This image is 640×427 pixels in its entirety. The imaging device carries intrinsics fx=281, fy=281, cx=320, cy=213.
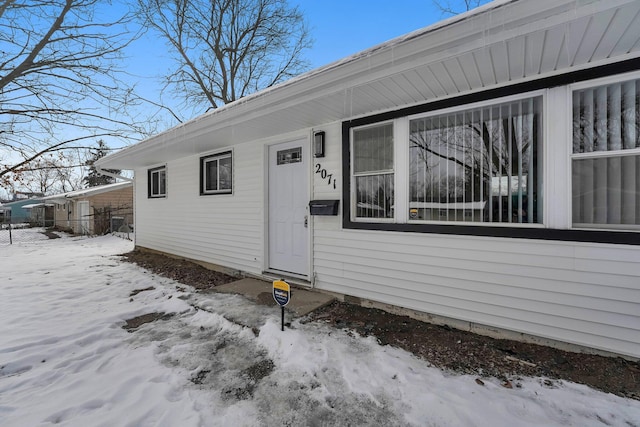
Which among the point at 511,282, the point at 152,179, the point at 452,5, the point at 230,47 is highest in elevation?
the point at 230,47

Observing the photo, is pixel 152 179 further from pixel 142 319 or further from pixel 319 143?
pixel 319 143

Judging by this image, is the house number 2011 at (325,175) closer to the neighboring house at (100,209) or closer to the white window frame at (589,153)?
the white window frame at (589,153)

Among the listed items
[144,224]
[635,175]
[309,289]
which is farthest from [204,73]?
[635,175]

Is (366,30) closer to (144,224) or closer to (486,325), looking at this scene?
(486,325)

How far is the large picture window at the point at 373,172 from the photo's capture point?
3402 millimetres

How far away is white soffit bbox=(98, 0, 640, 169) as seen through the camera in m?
1.80

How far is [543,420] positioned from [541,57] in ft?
8.39

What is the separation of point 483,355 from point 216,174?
17.2ft

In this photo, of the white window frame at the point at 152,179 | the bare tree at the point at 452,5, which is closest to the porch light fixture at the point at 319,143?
the white window frame at the point at 152,179

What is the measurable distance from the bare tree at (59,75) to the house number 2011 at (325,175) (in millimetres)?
3499

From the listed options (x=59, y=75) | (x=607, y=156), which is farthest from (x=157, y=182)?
(x=607, y=156)

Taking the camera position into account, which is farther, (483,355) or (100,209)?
(100,209)

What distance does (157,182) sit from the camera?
7531mm

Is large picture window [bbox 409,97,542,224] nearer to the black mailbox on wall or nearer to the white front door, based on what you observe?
the black mailbox on wall
